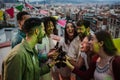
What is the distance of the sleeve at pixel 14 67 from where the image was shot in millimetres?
1315

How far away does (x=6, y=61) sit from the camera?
1.33 m

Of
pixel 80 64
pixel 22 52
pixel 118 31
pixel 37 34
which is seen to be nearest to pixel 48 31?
pixel 80 64

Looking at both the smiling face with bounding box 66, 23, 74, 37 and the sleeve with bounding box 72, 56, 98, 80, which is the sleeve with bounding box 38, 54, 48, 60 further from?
the smiling face with bounding box 66, 23, 74, 37

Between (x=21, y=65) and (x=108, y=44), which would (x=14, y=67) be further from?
(x=108, y=44)

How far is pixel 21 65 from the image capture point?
1.34 metres

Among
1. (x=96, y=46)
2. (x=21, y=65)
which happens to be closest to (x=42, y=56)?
(x=96, y=46)

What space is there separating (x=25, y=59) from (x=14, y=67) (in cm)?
8

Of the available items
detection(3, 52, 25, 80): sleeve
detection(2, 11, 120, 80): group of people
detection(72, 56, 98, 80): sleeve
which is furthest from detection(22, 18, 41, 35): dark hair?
detection(72, 56, 98, 80): sleeve

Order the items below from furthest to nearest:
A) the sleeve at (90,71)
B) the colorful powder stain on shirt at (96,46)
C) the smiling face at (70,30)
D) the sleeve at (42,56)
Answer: the smiling face at (70,30), the sleeve at (42,56), the sleeve at (90,71), the colorful powder stain on shirt at (96,46)

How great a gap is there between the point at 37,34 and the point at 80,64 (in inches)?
25.4

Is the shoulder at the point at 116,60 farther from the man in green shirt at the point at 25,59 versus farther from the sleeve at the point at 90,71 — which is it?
the man in green shirt at the point at 25,59

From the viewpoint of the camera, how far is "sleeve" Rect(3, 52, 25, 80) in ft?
4.32

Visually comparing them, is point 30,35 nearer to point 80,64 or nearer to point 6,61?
point 6,61

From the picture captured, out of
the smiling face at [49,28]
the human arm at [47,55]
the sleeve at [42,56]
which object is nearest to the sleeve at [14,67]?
the human arm at [47,55]
